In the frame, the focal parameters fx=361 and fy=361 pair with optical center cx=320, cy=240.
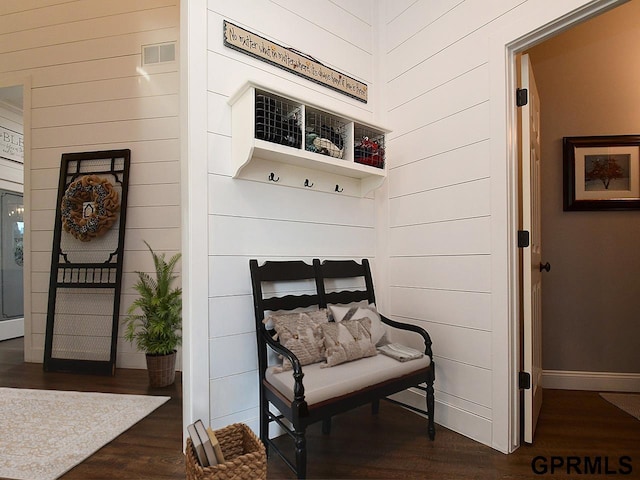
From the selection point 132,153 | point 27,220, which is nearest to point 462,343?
point 132,153

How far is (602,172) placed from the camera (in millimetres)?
2893

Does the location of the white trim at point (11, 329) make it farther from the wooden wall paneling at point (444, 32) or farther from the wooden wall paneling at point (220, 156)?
the wooden wall paneling at point (444, 32)

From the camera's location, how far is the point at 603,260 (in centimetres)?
288

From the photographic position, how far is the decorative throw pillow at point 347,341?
1.91 meters

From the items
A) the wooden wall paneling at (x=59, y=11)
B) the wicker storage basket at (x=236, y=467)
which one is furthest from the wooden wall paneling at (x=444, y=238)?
the wooden wall paneling at (x=59, y=11)

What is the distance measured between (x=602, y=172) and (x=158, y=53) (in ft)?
13.2

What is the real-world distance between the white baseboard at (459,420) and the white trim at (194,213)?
138cm

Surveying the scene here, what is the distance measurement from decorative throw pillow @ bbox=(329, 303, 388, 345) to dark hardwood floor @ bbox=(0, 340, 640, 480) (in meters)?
0.56

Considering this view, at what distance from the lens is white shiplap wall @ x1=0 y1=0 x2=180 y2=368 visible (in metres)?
3.39

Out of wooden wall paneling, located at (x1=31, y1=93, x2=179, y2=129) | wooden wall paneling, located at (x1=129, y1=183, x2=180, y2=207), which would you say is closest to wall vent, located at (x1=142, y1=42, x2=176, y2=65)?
wooden wall paneling, located at (x1=31, y1=93, x2=179, y2=129)

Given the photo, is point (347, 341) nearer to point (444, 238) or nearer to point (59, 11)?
point (444, 238)

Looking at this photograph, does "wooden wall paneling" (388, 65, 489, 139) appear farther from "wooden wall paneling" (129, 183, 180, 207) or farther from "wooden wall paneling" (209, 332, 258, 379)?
"wooden wall paneling" (129, 183, 180, 207)

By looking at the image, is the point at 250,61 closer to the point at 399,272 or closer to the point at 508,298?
the point at 399,272

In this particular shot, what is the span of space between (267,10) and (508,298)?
7.31ft
